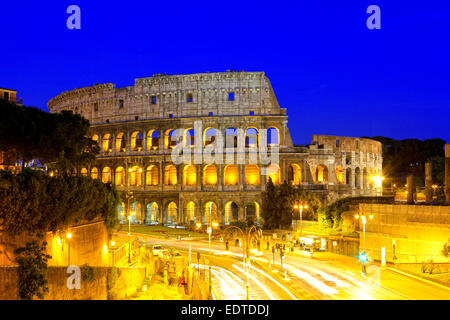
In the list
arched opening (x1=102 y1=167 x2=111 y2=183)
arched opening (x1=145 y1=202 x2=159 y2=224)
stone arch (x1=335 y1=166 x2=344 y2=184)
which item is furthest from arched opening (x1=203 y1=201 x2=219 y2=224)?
stone arch (x1=335 y1=166 x2=344 y2=184)

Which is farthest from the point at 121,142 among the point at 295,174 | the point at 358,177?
the point at 358,177

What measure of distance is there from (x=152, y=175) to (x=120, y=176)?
13.4ft

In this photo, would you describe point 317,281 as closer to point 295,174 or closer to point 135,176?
point 295,174

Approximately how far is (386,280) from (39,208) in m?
16.4

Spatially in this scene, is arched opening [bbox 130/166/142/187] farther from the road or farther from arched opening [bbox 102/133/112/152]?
the road

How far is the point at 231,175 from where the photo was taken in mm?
48812

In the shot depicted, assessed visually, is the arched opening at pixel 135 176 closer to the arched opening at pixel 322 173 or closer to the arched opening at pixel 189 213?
the arched opening at pixel 189 213

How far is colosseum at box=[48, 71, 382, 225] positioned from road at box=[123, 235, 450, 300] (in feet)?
62.3

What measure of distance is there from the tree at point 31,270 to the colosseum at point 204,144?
28970 millimetres

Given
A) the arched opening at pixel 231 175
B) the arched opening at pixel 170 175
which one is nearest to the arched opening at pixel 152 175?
the arched opening at pixel 170 175

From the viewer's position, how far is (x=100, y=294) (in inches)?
773

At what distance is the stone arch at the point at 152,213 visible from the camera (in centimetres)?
4919

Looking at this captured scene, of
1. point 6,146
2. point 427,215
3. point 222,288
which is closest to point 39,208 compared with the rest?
point 222,288
